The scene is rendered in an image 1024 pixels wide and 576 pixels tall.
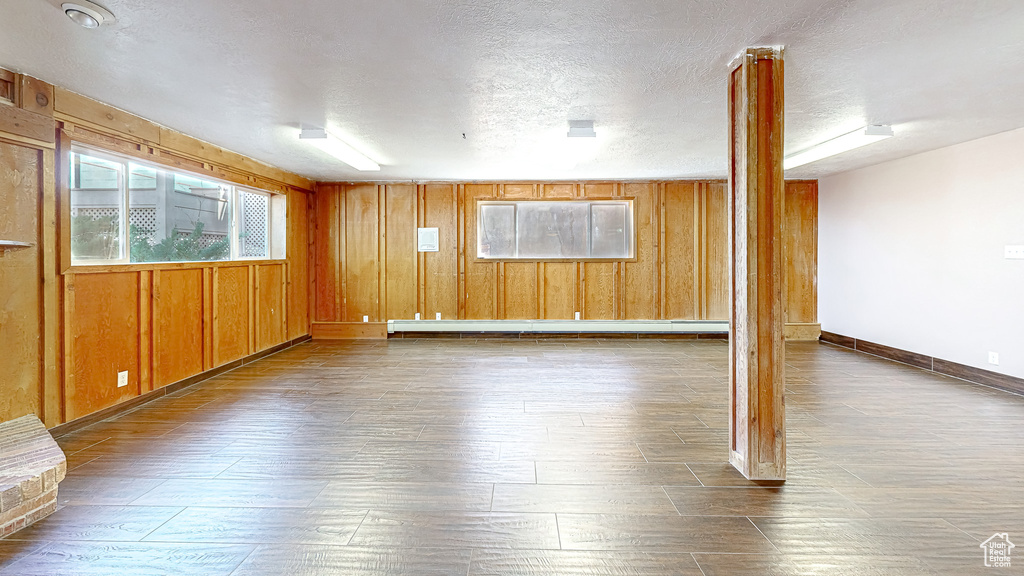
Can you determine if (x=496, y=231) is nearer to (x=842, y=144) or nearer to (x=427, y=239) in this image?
(x=427, y=239)

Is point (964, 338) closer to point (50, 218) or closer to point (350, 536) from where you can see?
point (350, 536)

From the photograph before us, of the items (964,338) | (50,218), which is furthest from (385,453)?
(964,338)

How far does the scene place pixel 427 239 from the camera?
7867mm

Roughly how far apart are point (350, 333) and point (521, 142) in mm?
4664

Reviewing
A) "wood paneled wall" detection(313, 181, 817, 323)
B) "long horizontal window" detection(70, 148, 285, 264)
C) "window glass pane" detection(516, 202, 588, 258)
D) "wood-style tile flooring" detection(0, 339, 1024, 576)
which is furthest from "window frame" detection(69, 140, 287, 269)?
"window glass pane" detection(516, 202, 588, 258)

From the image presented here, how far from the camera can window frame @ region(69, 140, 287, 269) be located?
3.65 meters

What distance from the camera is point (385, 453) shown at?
3.06 metres

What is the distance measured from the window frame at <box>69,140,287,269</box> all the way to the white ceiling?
1.54 feet

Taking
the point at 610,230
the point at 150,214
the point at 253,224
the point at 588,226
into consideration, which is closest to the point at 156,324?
the point at 150,214

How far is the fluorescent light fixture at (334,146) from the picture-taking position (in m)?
4.49

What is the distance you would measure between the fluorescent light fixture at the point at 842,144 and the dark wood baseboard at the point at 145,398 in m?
6.40

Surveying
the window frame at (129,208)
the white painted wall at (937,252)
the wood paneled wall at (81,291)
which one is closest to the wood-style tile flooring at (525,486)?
the wood paneled wall at (81,291)

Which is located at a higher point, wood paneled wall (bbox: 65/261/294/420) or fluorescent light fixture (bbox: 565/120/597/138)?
fluorescent light fixture (bbox: 565/120/597/138)

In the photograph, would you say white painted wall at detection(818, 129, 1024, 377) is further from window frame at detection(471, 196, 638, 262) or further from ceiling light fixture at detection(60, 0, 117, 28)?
ceiling light fixture at detection(60, 0, 117, 28)
